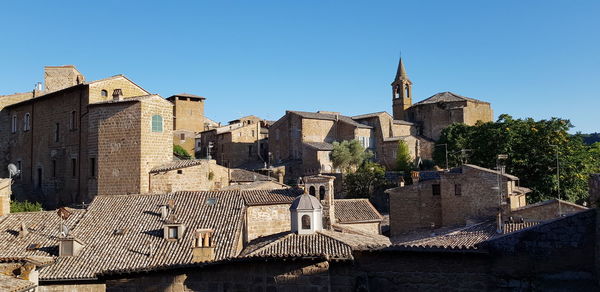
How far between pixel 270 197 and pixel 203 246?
550 centimetres

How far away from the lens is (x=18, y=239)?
19.9 m

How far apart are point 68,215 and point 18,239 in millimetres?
2280

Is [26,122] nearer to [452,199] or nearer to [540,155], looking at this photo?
[452,199]

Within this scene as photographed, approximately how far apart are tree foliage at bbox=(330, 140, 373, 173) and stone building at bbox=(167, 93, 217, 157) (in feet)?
61.6

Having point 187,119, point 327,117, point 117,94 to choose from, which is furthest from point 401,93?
point 117,94

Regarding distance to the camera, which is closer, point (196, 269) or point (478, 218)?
point (196, 269)

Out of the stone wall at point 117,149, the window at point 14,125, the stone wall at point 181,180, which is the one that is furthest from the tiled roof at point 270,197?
the window at point 14,125

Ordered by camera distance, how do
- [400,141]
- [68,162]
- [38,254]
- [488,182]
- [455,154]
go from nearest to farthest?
Result: [38,254] → [488,182] → [68,162] → [455,154] → [400,141]

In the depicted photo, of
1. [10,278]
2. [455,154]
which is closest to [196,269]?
[10,278]

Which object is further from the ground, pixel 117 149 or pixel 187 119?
pixel 187 119

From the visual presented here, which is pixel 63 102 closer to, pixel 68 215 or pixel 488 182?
pixel 68 215

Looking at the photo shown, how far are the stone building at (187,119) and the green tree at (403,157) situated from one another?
78.8 ft

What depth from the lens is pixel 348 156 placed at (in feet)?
160

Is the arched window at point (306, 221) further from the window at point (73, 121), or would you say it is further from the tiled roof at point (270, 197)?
the window at point (73, 121)
